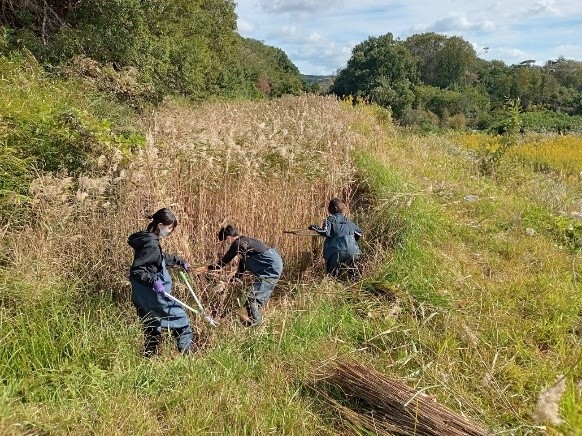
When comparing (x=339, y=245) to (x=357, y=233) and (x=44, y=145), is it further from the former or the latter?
(x=44, y=145)

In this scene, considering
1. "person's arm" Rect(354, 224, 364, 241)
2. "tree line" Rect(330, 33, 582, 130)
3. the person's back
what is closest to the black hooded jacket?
the person's back

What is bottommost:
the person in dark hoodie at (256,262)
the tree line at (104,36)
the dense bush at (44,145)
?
the person in dark hoodie at (256,262)

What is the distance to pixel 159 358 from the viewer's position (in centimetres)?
334

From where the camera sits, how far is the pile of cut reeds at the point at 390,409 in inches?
95.3

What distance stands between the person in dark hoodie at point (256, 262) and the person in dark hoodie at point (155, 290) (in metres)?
0.62

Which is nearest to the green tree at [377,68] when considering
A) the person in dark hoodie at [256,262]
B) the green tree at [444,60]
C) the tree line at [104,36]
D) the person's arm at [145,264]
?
the green tree at [444,60]

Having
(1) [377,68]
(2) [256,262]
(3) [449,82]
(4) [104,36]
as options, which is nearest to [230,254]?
(2) [256,262]

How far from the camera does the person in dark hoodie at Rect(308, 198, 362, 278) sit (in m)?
4.74

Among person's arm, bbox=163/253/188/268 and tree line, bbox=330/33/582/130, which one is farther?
tree line, bbox=330/33/582/130

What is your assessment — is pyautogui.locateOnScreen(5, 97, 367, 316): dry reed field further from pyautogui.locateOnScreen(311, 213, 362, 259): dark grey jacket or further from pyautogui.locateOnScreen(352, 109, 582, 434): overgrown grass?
pyautogui.locateOnScreen(352, 109, 582, 434): overgrown grass

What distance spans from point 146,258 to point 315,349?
4.62 feet

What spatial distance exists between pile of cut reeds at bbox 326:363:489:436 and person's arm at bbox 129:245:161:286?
1537 mm

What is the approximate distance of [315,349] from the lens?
10.6ft

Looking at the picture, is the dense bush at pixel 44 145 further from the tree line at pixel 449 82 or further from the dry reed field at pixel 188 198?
the tree line at pixel 449 82
